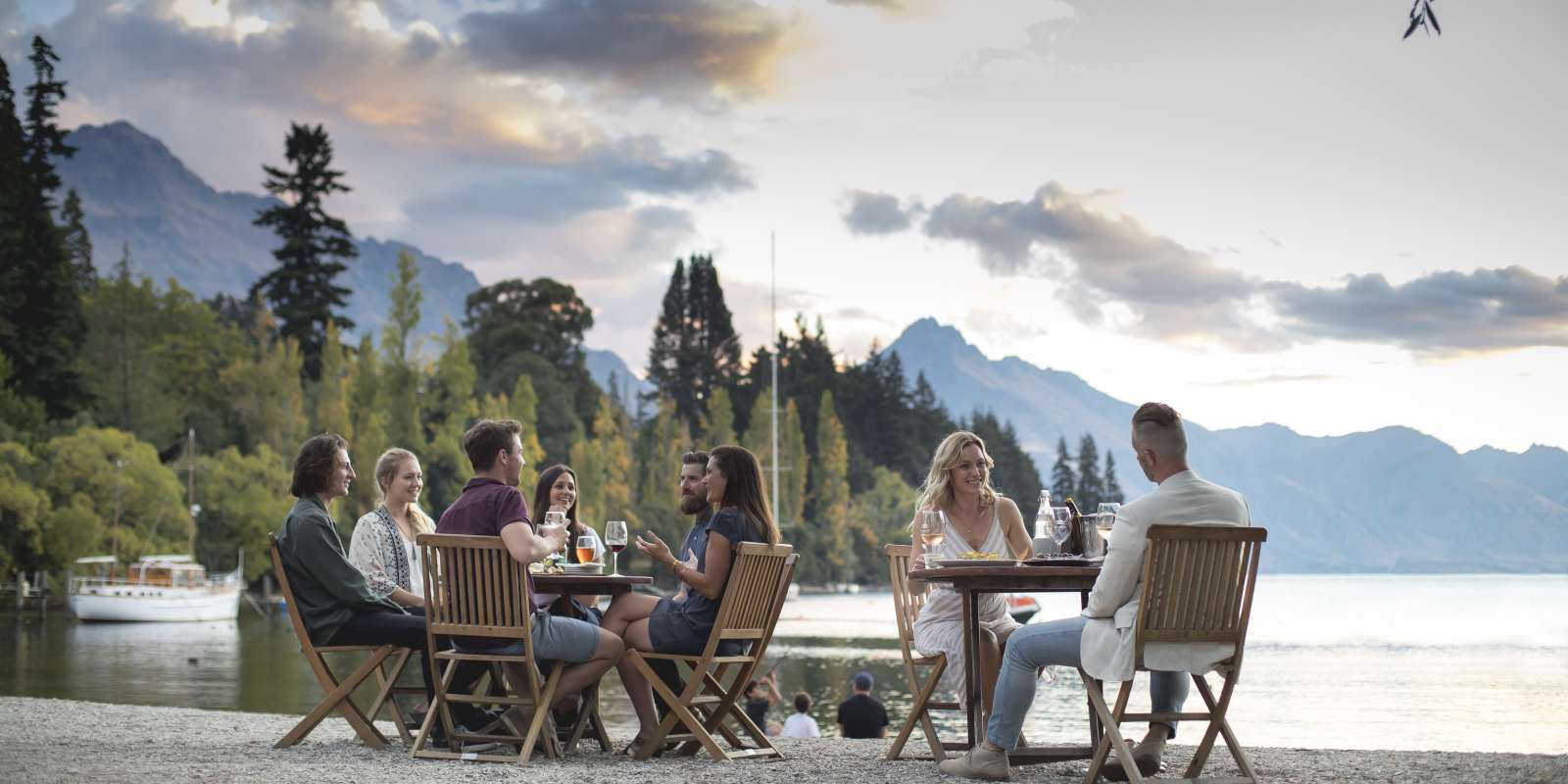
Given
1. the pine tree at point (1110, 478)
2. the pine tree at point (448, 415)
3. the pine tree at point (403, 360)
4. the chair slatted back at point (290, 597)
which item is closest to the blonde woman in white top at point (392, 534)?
the chair slatted back at point (290, 597)

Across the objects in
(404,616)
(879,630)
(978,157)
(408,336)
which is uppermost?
(978,157)

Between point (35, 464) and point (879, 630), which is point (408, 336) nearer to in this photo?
point (35, 464)

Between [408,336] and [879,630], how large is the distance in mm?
22585

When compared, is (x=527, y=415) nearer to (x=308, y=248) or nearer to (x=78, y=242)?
(x=308, y=248)

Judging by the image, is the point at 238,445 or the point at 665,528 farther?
the point at 665,528

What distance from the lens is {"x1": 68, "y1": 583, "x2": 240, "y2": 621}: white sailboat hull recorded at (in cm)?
4738

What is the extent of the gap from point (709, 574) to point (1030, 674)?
1.56 metres

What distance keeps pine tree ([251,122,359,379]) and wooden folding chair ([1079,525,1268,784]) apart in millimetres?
67112

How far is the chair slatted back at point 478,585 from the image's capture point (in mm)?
5984

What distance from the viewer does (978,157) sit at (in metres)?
94.4

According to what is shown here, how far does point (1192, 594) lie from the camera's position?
16.7 ft

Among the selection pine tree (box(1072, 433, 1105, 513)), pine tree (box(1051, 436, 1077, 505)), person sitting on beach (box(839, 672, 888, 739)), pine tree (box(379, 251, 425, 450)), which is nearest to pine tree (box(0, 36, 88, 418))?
pine tree (box(379, 251, 425, 450))

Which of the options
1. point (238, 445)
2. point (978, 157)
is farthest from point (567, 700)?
point (978, 157)

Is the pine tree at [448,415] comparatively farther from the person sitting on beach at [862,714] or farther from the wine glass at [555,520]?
the wine glass at [555,520]
